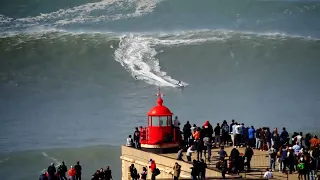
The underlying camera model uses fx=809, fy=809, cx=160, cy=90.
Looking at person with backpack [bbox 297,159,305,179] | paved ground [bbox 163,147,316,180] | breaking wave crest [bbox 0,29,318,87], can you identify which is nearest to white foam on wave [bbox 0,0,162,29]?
breaking wave crest [bbox 0,29,318,87]

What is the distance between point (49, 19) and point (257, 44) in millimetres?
20035

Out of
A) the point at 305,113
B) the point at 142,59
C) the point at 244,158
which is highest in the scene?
the point at 142,59

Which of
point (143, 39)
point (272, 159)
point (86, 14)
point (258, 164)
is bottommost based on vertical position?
point (258, 164)

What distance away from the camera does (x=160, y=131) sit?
23.7 meters

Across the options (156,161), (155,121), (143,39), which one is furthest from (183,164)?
(143,39)

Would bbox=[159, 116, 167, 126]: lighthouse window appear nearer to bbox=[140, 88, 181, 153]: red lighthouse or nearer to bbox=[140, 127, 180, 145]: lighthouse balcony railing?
bbox=[140, 88, 181, 153]: red lighthouse

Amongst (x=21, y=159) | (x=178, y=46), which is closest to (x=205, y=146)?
(x=21, y=159)

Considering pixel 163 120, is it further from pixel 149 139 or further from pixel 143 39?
pixel 143 39

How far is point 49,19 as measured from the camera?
76875mm

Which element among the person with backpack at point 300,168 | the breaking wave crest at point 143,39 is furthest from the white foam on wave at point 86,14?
the person with backpack at point 300,168

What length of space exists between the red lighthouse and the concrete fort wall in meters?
0.40

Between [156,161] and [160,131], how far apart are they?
54.5 inches

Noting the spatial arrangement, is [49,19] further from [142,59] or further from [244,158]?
[244,158]

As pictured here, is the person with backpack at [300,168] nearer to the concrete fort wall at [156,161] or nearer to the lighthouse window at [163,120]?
the concrete fort wall at [156,161]
